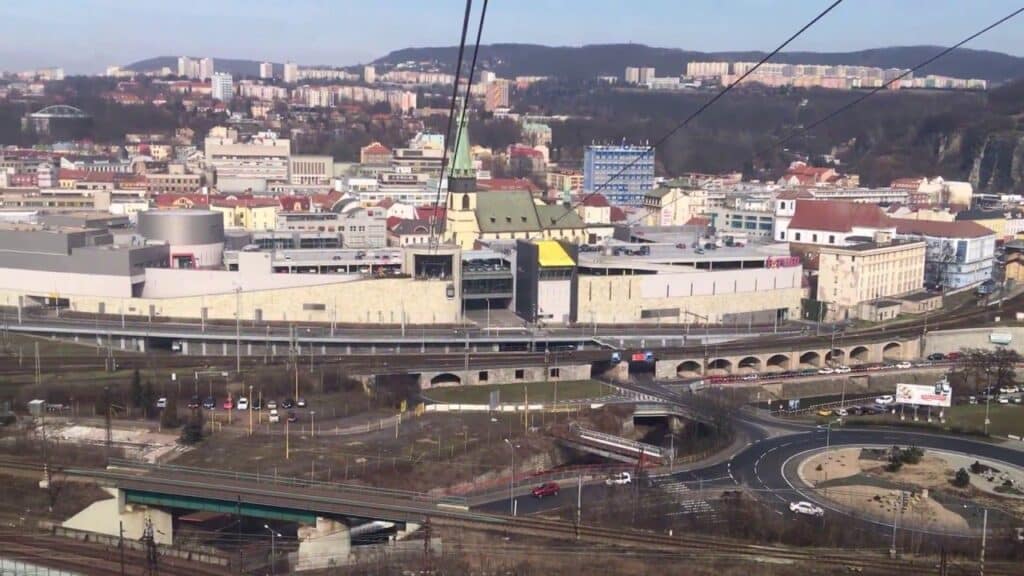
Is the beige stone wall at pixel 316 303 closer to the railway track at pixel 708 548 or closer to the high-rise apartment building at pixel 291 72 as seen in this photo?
the railway track at pixel 708 548

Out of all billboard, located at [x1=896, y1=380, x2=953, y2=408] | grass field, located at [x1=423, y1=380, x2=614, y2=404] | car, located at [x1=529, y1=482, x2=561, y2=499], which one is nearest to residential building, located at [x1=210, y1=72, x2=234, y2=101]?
grass field, located at [x1=423, y1=380, x2=614, y2=404]

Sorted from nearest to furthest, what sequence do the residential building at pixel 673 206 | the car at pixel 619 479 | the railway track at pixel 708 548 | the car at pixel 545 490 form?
the railway track at pixel 708 548, the car at pixel 545 490, the car at pixel 619 479, the residential building at pixel 673 206

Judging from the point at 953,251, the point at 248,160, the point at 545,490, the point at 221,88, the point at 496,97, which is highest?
the point at 221,88

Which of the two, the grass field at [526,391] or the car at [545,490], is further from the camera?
the grass field at [526,391]

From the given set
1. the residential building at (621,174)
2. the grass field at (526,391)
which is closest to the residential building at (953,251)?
the grass field at (526,391)

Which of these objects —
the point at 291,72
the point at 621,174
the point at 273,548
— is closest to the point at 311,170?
the point at 621,174

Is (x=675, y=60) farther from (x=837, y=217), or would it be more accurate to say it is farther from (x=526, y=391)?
(x=526, y=391)
